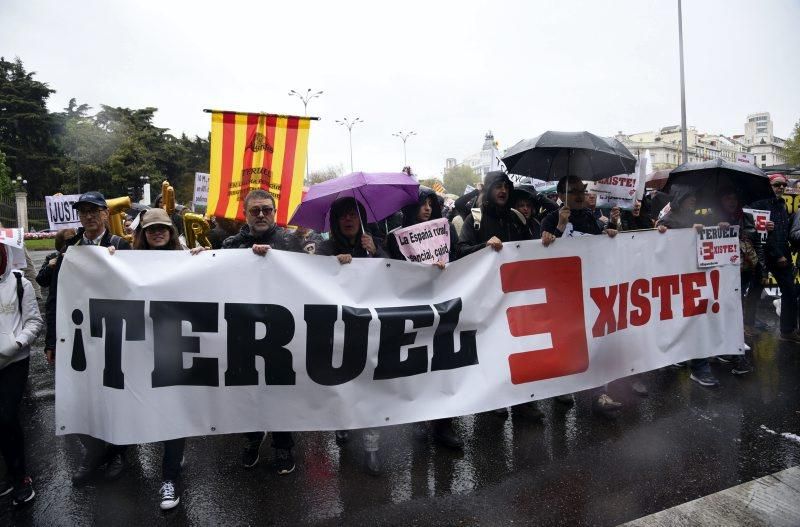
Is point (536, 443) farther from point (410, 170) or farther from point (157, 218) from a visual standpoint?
point (157, 218)

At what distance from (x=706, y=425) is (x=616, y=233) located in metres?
1.63

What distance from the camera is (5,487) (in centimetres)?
332

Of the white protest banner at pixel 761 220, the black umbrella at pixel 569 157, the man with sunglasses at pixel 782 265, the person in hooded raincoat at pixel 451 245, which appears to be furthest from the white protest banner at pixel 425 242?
the man with sunglasses at pixel 782 265

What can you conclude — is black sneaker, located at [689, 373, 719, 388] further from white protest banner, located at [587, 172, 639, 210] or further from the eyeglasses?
the eyeglasses

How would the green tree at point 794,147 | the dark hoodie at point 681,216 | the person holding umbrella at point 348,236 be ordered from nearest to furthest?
1. the person holding umbrella at point 348,236
2. the dark hoodie at point 681,216
3. the green tree at point 794,147

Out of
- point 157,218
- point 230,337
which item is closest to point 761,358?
point 230,337

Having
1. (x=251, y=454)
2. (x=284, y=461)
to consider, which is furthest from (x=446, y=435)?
(x=251, y=454)

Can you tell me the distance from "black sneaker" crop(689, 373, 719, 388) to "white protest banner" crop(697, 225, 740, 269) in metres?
1.06

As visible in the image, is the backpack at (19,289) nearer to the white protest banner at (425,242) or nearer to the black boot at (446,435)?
the white protest banner at (425,242)

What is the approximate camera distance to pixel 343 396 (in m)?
3.29

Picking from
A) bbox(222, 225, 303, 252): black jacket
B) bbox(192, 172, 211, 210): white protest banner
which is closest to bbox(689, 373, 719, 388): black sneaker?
bbox(222, 225, 303, 252): black jacket

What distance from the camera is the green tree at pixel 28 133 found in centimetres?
5134

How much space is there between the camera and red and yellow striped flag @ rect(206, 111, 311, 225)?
4.77 meters

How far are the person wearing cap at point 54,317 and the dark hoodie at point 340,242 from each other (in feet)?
4.72
